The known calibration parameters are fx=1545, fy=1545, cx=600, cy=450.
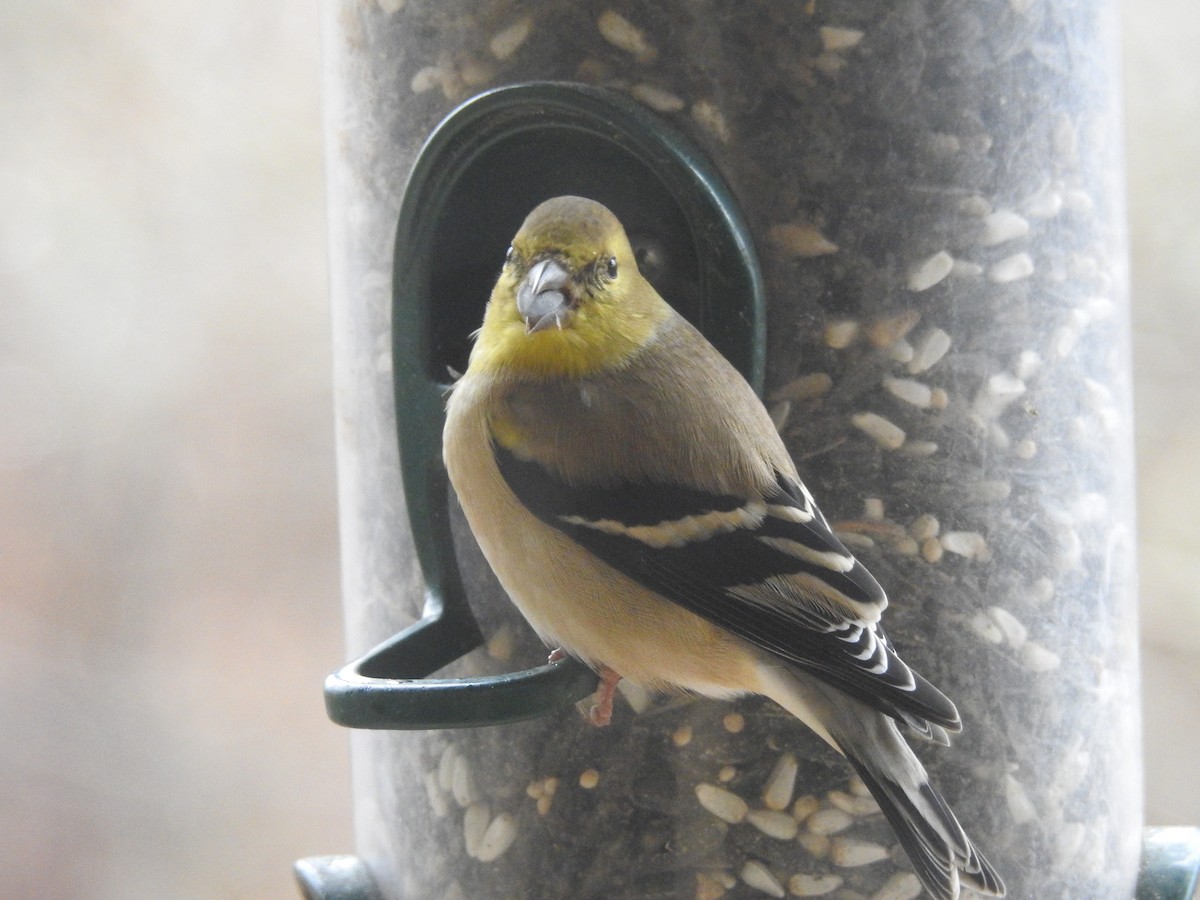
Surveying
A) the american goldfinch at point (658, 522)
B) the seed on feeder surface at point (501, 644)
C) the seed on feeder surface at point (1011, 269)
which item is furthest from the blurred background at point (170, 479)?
the american goldfinch at point (658, 522)

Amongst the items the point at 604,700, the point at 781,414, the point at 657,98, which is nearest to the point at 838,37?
the point at 657,98

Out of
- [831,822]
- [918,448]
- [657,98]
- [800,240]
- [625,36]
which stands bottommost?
[831,822]

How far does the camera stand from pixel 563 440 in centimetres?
259

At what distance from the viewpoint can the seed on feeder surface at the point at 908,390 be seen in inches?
105

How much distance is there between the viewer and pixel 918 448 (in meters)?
2.67

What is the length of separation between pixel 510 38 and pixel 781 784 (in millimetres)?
1413

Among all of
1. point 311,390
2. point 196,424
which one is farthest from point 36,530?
point 311,390

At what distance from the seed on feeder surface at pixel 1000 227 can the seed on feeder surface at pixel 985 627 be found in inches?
25.6

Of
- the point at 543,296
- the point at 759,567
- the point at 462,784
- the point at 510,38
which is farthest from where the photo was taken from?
the point at 462,784

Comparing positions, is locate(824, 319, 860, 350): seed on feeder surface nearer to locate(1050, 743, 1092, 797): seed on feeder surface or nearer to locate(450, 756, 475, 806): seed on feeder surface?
locate(1050, 743, 1092, 797): seed on feeder surface

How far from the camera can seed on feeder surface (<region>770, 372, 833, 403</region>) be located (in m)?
2.68

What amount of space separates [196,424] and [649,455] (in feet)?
11.7

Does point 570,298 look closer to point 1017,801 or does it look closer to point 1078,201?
point 1078,201

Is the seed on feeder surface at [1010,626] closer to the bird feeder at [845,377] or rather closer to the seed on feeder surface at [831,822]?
the bird feeder at [845,377]
